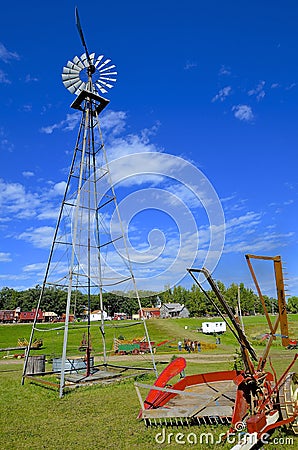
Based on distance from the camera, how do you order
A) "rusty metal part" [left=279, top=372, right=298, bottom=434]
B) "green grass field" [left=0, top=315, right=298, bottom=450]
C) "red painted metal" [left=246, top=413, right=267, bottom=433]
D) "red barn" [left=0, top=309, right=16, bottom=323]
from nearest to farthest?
"red painted metal" [left=246, top=413, right=267, bottom=433], "rusty metal part" [left=279, top=372, right=298, bottom=434], "green grass field" [left=0, top=315, right=298, bottom=450], "red barn" [left=0, top=309, right=16, bottom=323]

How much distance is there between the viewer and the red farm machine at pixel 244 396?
4.67 meters

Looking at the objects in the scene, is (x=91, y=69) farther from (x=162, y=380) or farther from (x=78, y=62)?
(x=162, y=380)

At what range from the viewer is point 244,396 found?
5227 mm

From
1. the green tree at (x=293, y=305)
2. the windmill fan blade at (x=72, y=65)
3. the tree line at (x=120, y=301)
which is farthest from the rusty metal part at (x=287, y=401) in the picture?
the green tree at (x=293, y=305)

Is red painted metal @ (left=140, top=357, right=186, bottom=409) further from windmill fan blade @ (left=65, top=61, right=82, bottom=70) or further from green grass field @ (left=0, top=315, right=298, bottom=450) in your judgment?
windmill fan blade @ (left=65, top=61, right=82, bottom=70)

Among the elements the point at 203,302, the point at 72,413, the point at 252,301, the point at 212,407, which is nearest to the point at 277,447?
the point at 212,407

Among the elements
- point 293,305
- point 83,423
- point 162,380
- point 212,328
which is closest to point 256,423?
point 162,380

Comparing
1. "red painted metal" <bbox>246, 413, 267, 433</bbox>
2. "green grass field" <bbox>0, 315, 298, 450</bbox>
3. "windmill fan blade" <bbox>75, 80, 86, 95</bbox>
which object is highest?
"windmill fan blade" <bbox>75, 80, 86, 95</bbox>

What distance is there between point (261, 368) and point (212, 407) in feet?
10.5

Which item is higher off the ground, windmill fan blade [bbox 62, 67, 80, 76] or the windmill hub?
the windmill hub

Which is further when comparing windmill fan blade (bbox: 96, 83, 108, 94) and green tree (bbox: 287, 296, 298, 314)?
green tree (bbox: 287, 296, 298, 314)

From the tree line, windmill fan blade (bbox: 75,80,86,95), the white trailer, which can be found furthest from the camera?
the tree line

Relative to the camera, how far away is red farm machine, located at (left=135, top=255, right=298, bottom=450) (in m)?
4.67

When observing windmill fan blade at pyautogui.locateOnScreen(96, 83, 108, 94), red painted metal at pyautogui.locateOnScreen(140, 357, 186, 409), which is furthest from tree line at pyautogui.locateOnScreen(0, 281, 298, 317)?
red painted metal at pyautogui.locateOnScreen(140, 357, 186, 409)
